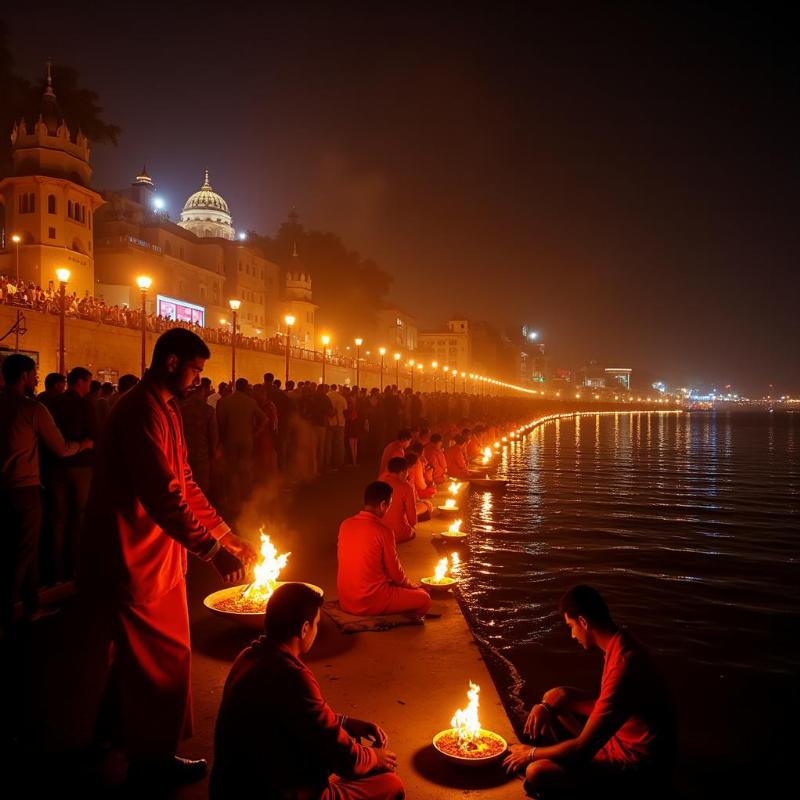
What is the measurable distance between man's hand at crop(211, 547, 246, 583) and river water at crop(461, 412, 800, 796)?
3417 mm

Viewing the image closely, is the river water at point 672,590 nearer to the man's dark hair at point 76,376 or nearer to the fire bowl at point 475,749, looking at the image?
the fire bowl at point 475,749

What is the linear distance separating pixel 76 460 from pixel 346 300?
2679 inches

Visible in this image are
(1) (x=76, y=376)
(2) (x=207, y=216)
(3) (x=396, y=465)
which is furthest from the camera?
(2) (x=207, y=216)

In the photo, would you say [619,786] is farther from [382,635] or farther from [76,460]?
[76,460]

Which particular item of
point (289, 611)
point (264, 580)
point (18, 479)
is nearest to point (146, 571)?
point (289, 611)

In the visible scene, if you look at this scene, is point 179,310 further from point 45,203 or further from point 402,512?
point 402,512

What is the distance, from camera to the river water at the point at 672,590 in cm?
656

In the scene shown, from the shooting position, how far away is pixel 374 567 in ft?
21.1

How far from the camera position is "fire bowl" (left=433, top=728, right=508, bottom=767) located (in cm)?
399

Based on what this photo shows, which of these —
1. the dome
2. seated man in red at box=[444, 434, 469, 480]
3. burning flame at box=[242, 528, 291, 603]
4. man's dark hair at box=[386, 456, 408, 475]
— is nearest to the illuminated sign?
the dome

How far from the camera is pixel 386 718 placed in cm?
468

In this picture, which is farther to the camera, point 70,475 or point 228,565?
point 70,475

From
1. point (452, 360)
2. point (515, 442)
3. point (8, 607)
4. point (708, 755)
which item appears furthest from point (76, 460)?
point (452, 360)

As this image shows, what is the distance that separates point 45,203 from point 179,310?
39.4 ft
